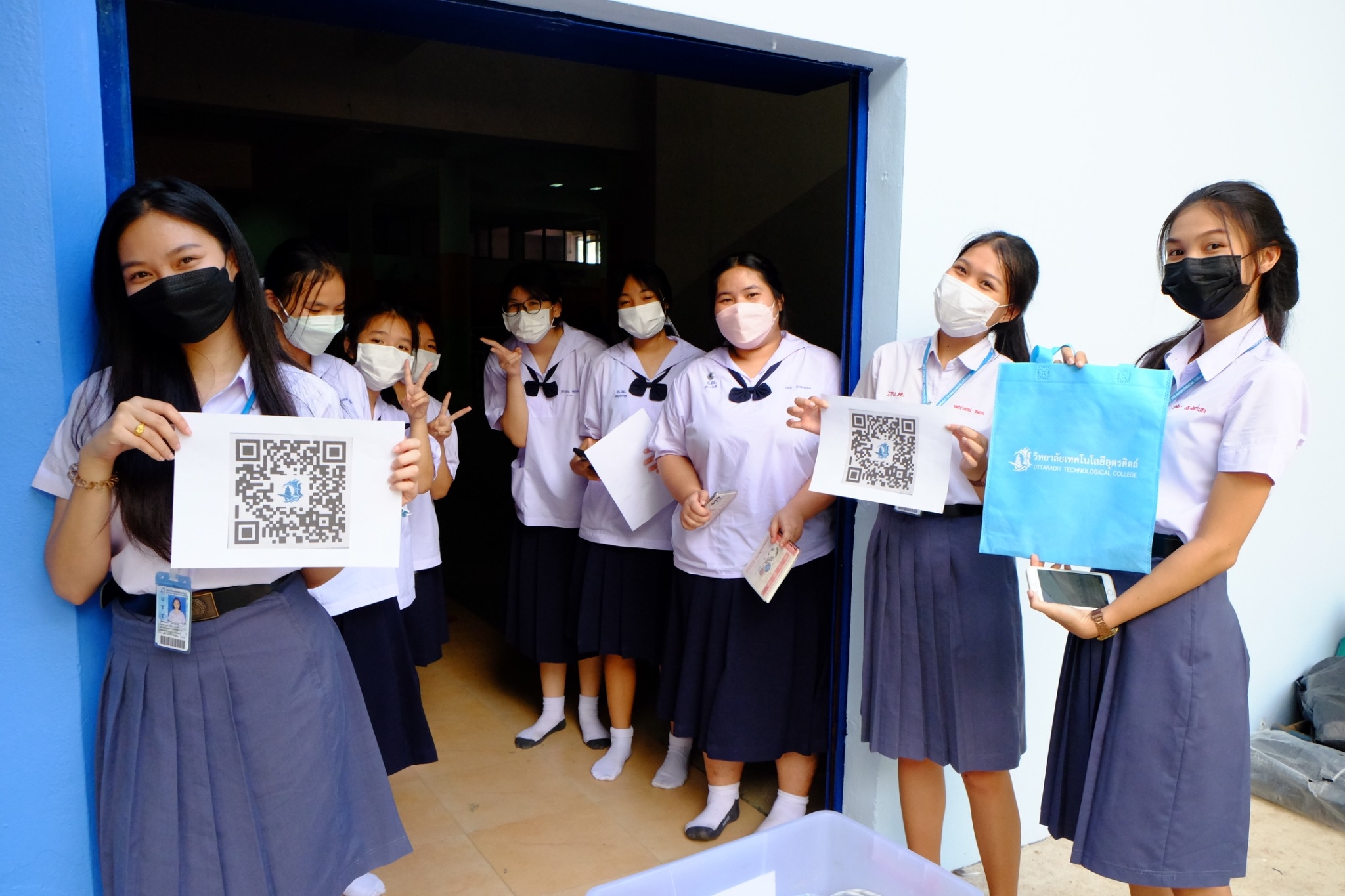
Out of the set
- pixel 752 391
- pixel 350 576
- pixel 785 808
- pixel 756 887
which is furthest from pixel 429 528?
pixel 756 887

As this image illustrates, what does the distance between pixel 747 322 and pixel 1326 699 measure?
2.52 metres

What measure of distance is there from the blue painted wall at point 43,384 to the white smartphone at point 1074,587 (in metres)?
1.61

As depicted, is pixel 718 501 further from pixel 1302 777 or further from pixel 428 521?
pixel 1302 777

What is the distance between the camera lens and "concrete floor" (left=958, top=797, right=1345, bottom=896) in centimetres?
248

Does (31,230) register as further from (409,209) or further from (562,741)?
(409,209)

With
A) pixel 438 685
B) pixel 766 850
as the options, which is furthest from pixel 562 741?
pixel 766 850

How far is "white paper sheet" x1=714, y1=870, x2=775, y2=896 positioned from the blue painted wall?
3.34ft

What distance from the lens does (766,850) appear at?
1540 millimetres

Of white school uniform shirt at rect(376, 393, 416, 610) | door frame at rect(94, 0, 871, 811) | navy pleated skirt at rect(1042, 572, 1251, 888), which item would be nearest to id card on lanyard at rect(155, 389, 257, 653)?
door frame at rect(94, 0, 871, 811)

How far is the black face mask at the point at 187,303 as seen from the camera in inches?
52.9

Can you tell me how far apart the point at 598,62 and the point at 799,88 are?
0.56 m

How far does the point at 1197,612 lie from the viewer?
164cm

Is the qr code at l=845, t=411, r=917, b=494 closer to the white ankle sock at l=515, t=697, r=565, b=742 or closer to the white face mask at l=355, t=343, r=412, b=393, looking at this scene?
the white face mask at l=355, t=343, r=412, b=393

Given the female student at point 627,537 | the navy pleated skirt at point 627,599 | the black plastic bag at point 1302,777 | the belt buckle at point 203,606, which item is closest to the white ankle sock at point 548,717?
the female student at point 627,537
